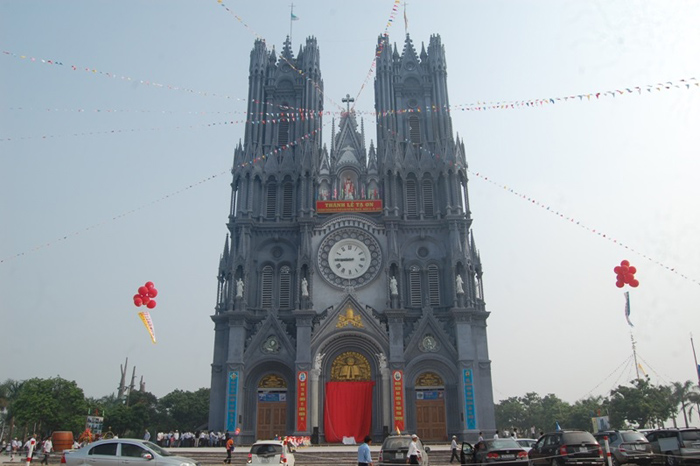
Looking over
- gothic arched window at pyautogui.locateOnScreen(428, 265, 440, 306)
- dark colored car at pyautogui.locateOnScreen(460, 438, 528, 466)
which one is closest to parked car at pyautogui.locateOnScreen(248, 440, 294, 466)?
dark colored car at pyautogui.locateOnScreen(460, 438, 528, 466)

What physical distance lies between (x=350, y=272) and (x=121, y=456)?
28201 millimetres

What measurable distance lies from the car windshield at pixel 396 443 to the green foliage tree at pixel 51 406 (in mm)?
45618

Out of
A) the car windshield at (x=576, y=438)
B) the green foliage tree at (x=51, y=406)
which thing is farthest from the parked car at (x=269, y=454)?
the green foliage tree at (x=51, y=406)

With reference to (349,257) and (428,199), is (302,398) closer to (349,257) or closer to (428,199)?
(349,257)

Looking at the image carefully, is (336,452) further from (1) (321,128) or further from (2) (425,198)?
(1) (321,128)

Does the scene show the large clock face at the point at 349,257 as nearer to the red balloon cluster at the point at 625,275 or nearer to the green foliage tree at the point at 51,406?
the red balloon cluster at the point at 625,275

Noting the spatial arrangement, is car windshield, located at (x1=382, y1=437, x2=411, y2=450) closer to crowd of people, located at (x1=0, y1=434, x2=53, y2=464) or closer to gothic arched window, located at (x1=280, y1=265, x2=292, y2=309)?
crowd of people, located at (x1=0, y1=434, x2=53, y2=464)

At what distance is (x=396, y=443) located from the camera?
1808 cm

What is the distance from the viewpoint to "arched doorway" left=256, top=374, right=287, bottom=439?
39.3 metres

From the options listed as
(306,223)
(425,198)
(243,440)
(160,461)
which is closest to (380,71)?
(425,198)

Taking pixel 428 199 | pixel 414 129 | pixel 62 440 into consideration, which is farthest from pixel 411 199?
pixel 62 440

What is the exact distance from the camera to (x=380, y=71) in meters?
50.3

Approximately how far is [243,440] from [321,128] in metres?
24.7

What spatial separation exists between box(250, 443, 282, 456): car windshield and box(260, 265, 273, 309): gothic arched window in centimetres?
2424
